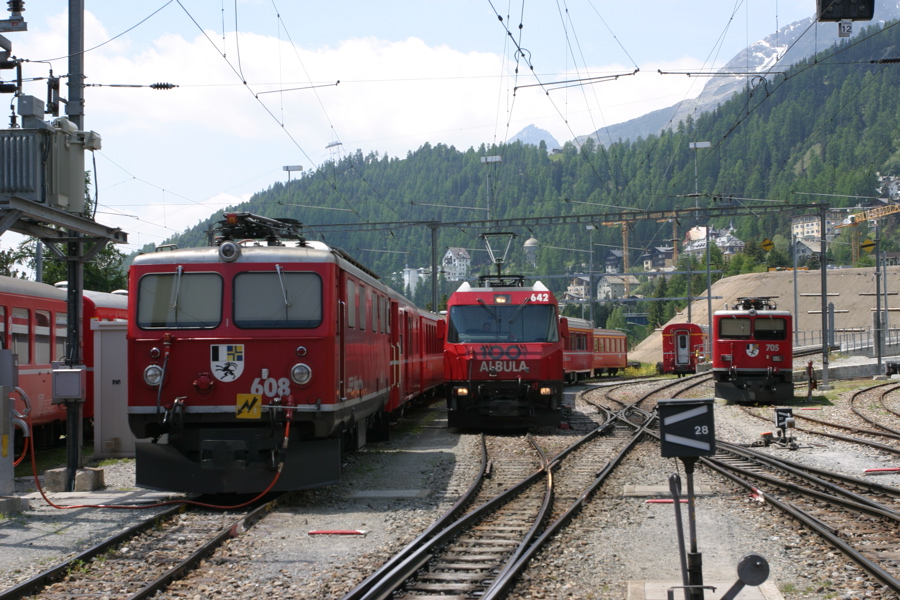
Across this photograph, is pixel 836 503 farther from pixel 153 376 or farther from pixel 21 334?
pixel 21 334

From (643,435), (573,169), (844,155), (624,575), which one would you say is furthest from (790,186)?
(624,575)

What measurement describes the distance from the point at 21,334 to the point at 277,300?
710cm

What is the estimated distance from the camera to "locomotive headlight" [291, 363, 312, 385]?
10.5 m

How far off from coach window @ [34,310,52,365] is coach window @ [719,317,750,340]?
61.3ft

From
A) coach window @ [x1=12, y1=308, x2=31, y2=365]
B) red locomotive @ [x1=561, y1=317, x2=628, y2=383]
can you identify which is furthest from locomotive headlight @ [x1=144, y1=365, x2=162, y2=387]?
red locomotive @ [x1=561, y1=317, x2=628, y2=383]

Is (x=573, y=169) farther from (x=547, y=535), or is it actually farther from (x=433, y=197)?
(x=547, y=535)

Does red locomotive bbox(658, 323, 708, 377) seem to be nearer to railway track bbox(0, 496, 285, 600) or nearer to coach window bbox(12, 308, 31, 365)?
coach window bbox(12, 308, 31, 365)

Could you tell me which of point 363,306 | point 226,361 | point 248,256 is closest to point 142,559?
point 226,361

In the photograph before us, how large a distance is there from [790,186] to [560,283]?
4561 centimetres

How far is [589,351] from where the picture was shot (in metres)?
45.6

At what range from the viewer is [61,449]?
1834 centimetres

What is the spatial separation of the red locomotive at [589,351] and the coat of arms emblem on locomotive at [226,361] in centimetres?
2156

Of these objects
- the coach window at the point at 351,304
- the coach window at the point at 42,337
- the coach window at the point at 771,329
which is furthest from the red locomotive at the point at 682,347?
the coach window at the point at 351,304

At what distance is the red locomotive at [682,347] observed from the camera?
5094cm
